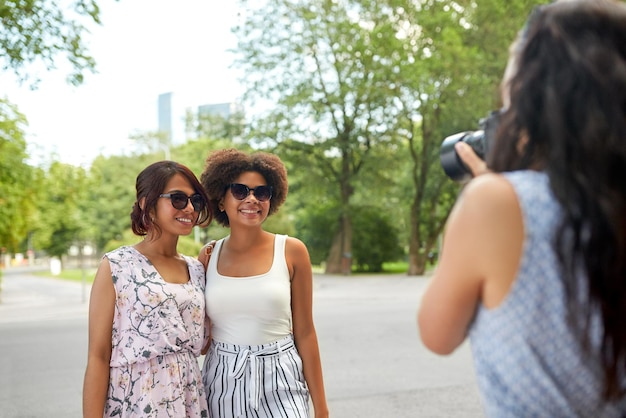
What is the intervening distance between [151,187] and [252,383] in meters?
0.84

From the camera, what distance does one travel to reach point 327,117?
27.8 meters

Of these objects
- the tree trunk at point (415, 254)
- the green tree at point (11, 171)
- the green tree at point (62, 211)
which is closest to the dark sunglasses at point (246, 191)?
the green tree at point (11, 171)

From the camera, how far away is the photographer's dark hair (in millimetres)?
1121

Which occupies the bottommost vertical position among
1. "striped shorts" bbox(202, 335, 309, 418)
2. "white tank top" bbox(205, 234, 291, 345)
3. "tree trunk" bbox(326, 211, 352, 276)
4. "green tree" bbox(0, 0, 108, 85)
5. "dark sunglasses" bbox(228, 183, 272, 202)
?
"tree trunk" bbox(326, 211, 352, 276)

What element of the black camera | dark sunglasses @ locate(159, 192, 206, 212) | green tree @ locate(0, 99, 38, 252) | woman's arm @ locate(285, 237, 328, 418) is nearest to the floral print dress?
dark sunglasses @ locate(159, 192, 206, 212)

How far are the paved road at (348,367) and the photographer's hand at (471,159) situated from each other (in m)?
5.03

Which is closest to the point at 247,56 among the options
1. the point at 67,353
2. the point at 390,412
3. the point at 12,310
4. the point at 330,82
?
the point at 330,82

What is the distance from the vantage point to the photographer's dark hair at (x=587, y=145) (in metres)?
1.12

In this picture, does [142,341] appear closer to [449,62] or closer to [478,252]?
[478,252]

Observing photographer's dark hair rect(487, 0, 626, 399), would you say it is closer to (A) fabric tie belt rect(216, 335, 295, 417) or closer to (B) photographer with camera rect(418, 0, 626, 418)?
(B) photographer with camera rect(418, 0, 626, 418)

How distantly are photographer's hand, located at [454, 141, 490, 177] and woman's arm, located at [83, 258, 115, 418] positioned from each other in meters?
1.50

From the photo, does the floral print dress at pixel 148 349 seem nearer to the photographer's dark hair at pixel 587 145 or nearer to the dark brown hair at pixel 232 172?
the dark brown hair at pixel 232 172

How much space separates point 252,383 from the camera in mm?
2682

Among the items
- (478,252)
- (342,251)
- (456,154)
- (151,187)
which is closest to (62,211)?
(342,251)
